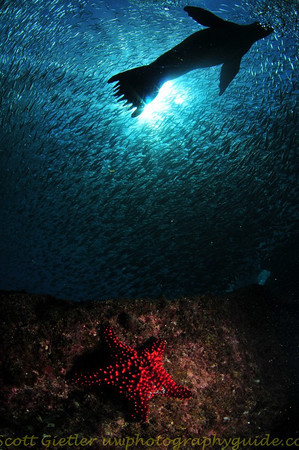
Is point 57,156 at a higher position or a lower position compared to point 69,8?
lower

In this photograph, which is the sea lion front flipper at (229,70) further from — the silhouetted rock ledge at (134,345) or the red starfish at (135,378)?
the red starfish at (135,378)

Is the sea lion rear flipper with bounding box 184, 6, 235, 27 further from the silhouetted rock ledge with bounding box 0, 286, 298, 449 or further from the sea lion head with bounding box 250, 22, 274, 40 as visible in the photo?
the silhouetted rock ledge with bounding box 0, 286, 298, 449

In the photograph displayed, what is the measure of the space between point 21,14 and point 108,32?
2.35 meters

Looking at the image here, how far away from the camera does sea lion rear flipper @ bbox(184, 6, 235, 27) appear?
3.78 m

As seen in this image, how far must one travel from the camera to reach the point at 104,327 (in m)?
3.20

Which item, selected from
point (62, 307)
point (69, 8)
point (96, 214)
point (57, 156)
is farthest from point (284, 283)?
Result: point (69, 8)

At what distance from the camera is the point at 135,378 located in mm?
2686

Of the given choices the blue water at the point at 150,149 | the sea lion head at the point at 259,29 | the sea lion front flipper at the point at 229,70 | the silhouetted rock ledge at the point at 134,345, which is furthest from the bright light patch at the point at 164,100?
the silhouetted rock ledge at the point at 134,345

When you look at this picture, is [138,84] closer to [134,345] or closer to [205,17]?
[205,17]

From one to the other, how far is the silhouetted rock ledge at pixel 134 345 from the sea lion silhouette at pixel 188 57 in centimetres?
382

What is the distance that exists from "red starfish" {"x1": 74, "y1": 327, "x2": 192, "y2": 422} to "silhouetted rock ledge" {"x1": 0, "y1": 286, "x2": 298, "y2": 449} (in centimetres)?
31

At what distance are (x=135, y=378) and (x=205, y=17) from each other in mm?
5509

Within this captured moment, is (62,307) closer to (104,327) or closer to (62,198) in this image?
(104,327)

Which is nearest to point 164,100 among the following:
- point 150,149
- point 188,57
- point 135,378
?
point 150,149
